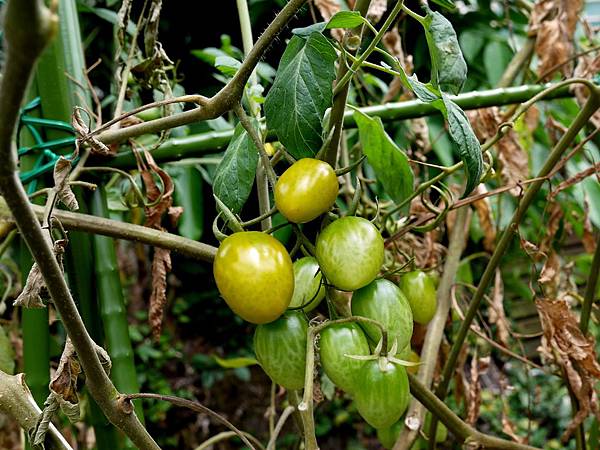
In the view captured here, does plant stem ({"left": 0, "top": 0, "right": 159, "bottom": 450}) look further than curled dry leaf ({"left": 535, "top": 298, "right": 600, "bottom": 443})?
No

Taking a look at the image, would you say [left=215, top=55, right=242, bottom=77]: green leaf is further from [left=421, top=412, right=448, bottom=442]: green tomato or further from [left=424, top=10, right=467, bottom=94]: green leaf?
[left=421, top=412, right=448, bottom=442]: green tomato

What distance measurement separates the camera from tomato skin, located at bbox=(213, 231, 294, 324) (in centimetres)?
35

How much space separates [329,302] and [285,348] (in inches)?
1.6

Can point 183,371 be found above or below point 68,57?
below

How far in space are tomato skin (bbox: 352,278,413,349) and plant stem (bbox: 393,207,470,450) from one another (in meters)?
0.23

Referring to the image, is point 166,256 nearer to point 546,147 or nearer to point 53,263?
point 53,263

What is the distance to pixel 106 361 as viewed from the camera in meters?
0.37

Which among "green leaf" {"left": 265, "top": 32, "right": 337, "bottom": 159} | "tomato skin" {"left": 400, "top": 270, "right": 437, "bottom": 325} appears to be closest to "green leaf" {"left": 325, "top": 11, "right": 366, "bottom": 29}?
"green leaf" {"left": 265, "top": 32, "right": 337, "bottom": 159}

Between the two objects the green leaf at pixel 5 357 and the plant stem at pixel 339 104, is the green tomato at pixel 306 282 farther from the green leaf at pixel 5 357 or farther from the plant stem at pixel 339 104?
the green leaf at pixel 5 357

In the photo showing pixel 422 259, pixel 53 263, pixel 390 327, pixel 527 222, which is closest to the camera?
pixel 53 263


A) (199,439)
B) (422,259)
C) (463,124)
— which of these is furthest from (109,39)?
(199,439)

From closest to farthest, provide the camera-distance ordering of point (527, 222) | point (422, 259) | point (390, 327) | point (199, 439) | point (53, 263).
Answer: point (53, 263), point (390, 327), point (422, 259), point (527, 222), point (199, 439)

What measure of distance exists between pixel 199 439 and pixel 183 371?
0.22 metres

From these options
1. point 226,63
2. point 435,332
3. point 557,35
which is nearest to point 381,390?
point 226,63
